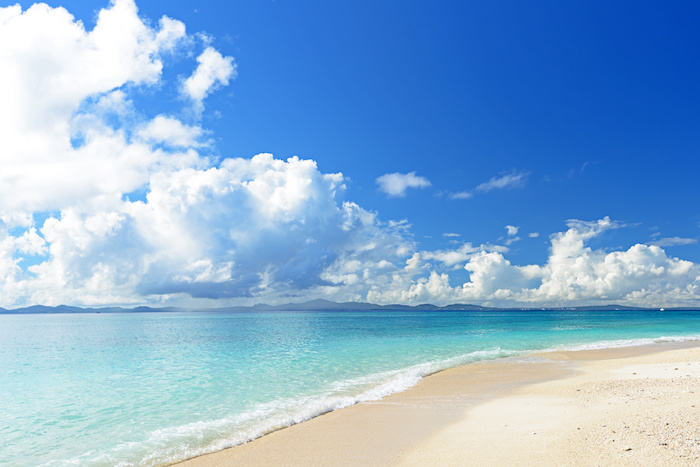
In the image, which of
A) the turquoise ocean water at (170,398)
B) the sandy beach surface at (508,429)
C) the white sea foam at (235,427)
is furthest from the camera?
the turquoise ocean water at (170,398)

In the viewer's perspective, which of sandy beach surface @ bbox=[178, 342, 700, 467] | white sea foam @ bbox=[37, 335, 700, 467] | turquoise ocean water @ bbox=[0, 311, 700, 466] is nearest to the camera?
sandy beach surface @ bbox=[178, 342, 700, 467]

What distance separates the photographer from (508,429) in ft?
34.8

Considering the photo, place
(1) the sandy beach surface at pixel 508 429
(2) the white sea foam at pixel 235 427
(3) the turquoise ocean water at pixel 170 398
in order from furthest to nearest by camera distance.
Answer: (3) the turquoise ocean water at pixel 170 398 < (2) the white sea foam at pixel 235 427 < (1) the sandy beach surface at pixel 508 429

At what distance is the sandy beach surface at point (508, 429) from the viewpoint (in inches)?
335

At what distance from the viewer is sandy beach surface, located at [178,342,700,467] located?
8.51 meters

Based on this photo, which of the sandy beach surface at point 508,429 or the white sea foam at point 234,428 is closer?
the sandy beach surface at point 508,429

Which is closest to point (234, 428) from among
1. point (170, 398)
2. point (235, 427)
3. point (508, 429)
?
point (235, 427)

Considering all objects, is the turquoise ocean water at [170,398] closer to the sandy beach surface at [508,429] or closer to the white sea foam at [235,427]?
the white sea foam at [235,427]

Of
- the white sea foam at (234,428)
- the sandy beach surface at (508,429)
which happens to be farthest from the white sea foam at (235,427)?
the sandy beach surface at (508,429)

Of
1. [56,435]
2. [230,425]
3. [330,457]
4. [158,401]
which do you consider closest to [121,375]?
[158,401]

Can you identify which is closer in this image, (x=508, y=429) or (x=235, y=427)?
(x=508, y=429)

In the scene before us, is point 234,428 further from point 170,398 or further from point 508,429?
point 508,429

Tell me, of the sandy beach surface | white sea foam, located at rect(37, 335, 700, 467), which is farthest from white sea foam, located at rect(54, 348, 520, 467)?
the sandy beach surface

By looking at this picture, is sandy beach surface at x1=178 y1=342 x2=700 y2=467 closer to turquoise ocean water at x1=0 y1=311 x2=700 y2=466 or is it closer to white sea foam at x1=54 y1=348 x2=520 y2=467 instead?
white sea foam at x1=54 y1=348 x2=520 y2=467
